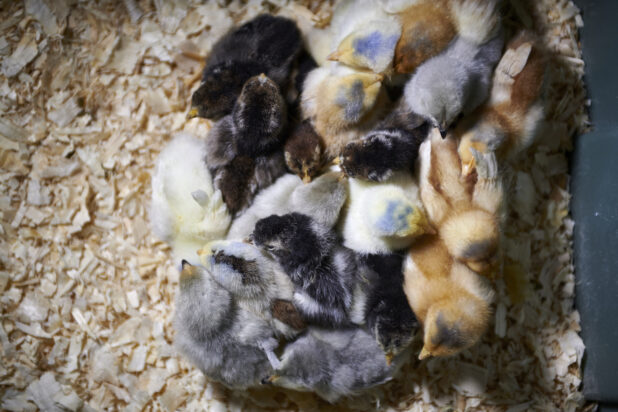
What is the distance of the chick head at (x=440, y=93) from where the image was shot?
2.02m

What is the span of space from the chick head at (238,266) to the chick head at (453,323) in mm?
627

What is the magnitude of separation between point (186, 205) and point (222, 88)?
0.50m

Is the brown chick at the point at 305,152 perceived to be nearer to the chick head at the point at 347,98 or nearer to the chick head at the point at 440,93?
the chick head at the point at 347,98

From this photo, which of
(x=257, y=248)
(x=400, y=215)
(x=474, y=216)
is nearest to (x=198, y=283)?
(x=257, y=248)

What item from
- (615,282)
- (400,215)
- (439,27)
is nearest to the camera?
(400,215)

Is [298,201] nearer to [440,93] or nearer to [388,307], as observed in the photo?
[388,307]

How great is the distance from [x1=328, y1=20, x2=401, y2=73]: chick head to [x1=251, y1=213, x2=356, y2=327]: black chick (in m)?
0.62

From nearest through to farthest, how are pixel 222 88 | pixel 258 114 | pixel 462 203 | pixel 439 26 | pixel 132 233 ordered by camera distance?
pixel 462 203 → pixel 439 26 → pixel 258 114 → pixel 222 88 → pixel 132 233

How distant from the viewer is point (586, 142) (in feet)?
7.86

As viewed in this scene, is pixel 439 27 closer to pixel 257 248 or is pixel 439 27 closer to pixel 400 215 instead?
pixel 400 215

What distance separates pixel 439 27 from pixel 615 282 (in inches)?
47.9

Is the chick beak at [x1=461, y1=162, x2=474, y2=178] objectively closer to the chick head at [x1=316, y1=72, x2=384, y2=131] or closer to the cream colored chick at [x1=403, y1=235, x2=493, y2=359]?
the cream colored chick at [x1=403, y1=235, x2=493, y2=359]

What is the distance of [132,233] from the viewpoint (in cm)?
263

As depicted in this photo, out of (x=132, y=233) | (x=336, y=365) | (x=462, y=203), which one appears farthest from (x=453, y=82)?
(x=132, y=233)
